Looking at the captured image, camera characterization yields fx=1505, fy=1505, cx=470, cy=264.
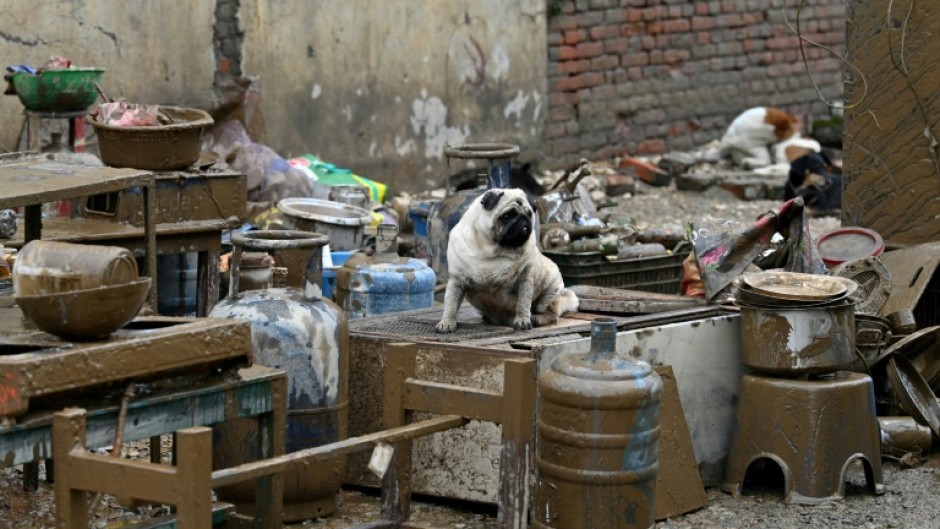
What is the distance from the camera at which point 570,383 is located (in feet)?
18.0

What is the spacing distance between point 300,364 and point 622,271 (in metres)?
3.40

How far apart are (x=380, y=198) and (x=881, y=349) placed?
5401 millimetres

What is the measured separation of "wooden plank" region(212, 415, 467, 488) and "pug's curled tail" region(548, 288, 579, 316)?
3.82 ft

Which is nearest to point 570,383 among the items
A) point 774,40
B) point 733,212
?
point 733,212

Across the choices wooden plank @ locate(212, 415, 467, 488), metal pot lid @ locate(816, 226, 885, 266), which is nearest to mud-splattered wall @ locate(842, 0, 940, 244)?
metal pot lid @ locate(816, 226, 885, 266)

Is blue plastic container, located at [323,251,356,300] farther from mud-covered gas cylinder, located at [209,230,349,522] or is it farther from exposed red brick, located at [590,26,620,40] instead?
exposed red brick, located at [590,26,620,40]

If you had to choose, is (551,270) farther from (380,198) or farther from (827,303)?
(380,198)

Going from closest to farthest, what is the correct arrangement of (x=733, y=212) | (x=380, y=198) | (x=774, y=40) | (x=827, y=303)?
1. (x=827, y=303)
2. (x=380, y=198)
3. (x=733, y=212)
4. (x=774, y=40)

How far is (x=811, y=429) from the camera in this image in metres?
6.38

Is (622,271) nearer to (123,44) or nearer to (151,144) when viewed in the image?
(151,144)

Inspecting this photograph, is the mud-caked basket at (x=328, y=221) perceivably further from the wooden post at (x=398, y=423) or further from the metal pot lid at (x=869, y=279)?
the wooden post at (x=398, y=423)

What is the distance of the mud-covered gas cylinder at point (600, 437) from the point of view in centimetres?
546

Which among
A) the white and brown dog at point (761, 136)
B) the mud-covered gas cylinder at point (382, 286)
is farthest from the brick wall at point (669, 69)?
the mud-covered gas cylinder at point (382, 286)

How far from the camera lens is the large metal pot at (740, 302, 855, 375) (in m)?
6.38
